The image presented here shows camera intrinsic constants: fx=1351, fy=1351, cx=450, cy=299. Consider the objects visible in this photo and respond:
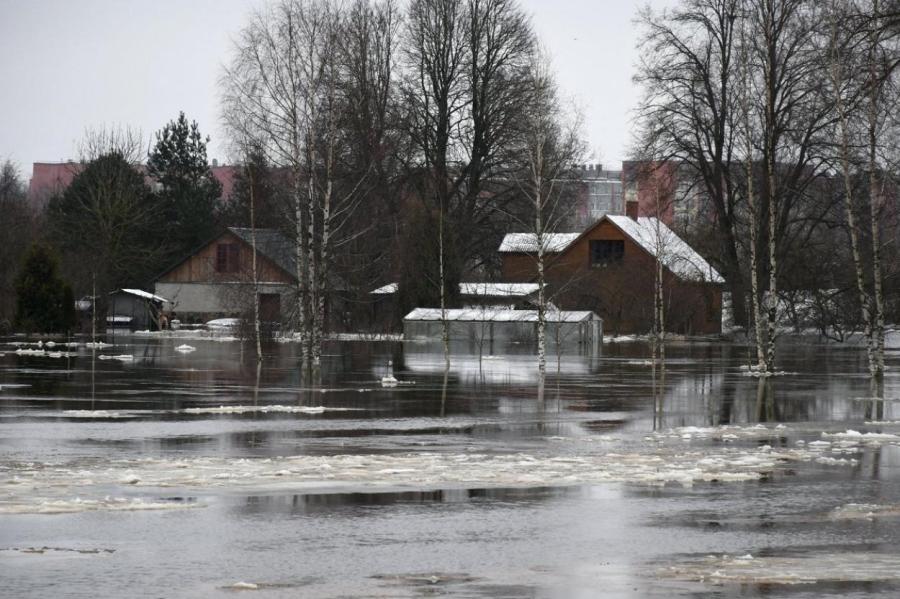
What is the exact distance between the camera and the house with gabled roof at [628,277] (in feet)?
268

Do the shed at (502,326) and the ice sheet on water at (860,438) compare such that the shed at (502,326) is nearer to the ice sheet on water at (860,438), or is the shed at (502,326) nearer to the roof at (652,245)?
the roof at (652,245)

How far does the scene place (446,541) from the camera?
11.3 meters

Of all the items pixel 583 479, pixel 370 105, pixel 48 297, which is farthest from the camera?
pixel 370 105

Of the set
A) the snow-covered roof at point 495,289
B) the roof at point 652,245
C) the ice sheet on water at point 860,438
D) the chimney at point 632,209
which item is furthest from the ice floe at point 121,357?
the chimney at point 632,209

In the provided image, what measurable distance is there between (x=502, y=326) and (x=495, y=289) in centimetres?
982

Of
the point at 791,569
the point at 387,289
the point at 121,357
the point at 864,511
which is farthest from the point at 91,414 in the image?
the point at 387,289

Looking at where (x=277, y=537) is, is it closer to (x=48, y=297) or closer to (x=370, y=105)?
(x=48, y=297)

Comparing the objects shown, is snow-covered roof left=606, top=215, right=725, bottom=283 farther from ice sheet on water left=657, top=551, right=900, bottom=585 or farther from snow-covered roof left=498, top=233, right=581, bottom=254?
ice sheet on water left=657, top=551, right=900, bottom=585

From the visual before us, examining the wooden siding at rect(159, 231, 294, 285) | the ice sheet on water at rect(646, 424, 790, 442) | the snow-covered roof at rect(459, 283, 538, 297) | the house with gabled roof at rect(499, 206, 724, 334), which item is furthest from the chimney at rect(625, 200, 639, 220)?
the ice sheet on water at rect(646, 424, 790, 442)

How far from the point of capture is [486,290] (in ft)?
252

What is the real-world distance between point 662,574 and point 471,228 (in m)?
70.2

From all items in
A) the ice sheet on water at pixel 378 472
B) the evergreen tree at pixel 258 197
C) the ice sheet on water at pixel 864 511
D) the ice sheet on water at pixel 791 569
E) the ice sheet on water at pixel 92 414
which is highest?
the evergreen tree at pixel 258 197

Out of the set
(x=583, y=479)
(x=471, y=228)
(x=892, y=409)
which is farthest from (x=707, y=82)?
(x=583, y=479)

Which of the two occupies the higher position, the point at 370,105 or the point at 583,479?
the point at 370,105
